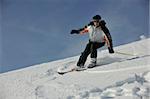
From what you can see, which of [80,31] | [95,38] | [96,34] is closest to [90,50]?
[95,38]

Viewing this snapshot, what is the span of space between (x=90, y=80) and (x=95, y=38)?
7.32ft

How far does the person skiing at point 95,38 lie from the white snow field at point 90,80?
331 mm

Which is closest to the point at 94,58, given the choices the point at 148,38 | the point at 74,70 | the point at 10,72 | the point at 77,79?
the point at 74,70

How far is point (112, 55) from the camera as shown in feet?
41.4

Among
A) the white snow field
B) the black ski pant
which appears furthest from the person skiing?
the white snow field

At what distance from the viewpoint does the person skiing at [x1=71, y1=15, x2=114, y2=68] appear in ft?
38.5

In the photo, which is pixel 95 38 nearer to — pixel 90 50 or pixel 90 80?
pixel 90 50

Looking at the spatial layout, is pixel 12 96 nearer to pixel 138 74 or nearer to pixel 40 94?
pixel 40 94

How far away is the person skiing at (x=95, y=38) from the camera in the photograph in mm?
11742

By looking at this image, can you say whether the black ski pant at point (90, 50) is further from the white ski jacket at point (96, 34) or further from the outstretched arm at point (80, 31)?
the outstretched arm at point (80, 31)

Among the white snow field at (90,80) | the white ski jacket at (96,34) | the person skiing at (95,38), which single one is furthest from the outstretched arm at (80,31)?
the white snow field at (90,80)

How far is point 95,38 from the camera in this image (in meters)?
11.9

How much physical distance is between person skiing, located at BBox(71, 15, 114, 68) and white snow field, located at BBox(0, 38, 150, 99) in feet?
1.09

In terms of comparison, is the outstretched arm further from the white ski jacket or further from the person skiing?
the white ski jacket
